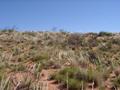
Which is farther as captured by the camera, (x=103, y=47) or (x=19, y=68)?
(x=103, y=47)

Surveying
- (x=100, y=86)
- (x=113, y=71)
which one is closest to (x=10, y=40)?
(x=113, y=71)

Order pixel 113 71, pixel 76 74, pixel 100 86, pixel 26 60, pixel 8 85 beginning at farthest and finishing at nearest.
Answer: pixel 26 60 < pixel 113 71 < pixel 76 74 < pixel 100 86 < pixel 8 85

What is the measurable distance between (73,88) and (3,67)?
3660mm

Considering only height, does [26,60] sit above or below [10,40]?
below

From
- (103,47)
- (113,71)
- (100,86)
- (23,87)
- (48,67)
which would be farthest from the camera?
(103,47)

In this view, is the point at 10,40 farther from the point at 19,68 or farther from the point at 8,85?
the point at 8,85

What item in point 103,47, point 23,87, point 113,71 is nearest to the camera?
point 23,87

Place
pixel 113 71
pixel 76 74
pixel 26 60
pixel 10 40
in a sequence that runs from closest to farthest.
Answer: pixel 76 74 → pixel 113 71 → pixel 26 60 → pixel 10 40

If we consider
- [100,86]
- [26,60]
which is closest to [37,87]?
[100,86]

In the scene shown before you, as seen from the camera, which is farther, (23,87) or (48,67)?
(48,67)

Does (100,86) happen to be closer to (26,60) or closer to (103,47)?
(26,60)

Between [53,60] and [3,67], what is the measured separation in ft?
6.93

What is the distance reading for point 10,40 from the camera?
20938 millimetres

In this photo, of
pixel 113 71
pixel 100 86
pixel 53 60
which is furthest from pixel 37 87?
pixel 53 60
